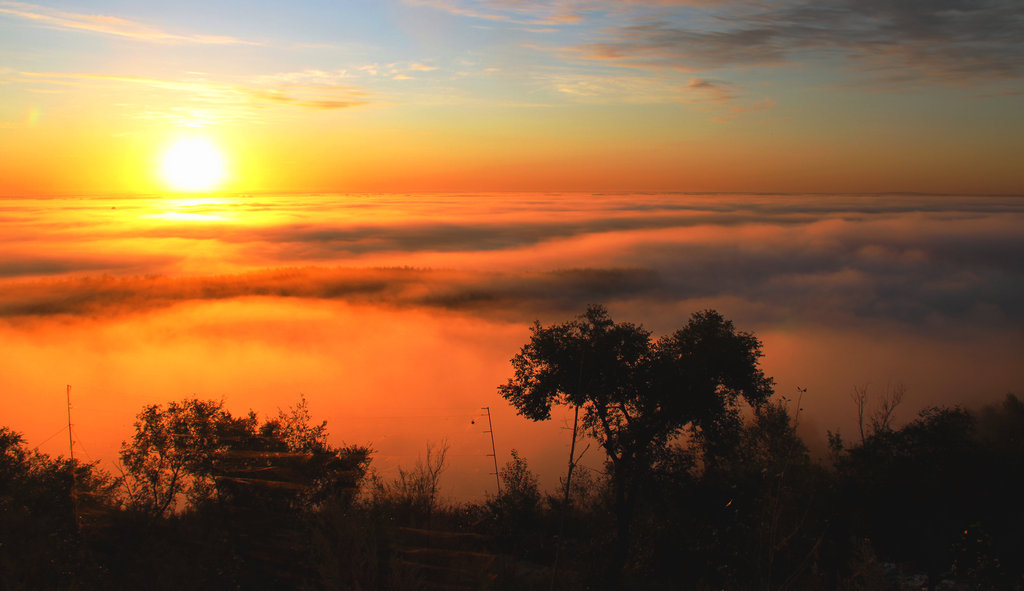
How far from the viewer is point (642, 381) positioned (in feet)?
68.4

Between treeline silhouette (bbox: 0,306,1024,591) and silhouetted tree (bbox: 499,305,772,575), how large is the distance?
68 millimetres

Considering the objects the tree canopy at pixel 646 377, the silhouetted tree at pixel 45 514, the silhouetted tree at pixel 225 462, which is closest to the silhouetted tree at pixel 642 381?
the tree canopy at pixel 646 377

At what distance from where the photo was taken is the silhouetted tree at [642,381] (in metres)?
20.5

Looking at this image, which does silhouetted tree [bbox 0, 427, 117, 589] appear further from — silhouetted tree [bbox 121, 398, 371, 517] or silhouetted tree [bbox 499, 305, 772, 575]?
silhouetted tree [bbox 499, 305, 772, 575]

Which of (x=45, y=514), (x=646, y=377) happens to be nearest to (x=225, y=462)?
(x=45, y=514)

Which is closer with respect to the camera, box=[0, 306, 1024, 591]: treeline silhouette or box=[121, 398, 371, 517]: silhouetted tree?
box=[0, 306, 1024, 591]: treeline silhouette

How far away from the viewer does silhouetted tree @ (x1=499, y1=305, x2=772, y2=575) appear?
2050 cm

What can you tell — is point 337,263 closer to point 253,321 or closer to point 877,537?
point 253,321

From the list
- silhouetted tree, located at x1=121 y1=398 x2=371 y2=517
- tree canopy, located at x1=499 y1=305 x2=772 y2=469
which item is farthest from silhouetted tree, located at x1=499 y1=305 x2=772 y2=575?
silhouetted tree, located at x1=121 y1=398 x2=371 y2=517

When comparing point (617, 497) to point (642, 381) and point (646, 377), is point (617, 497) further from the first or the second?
point (646, 377)

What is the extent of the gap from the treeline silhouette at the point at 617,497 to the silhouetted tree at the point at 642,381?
0.22ft

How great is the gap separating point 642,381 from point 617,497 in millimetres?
4289

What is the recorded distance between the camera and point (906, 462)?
22938 mm

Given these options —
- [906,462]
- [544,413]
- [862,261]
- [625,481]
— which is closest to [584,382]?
[544,413]
